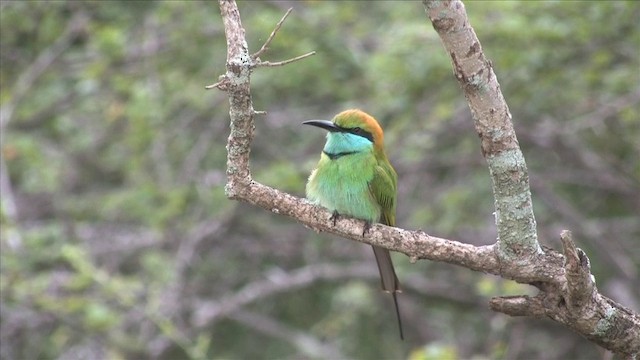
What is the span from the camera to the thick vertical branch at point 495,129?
194 cm

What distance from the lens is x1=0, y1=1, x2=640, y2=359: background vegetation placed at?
452cm

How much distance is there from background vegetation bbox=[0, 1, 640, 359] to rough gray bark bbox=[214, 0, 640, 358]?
1666 mm

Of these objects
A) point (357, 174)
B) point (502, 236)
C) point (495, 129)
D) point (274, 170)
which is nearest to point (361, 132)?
point (357, 174)

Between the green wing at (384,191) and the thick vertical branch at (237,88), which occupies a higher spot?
→ the thick vertical branch at (237,88)

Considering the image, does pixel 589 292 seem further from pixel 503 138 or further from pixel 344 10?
pixel 344 10

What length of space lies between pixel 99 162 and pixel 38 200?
0.42 metres

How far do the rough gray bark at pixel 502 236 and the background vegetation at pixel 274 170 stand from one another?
5.47ft

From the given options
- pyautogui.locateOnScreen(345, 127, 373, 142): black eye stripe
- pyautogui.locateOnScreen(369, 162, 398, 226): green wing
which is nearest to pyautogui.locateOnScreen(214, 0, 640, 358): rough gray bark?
pyautogui.locateOnScreen(369, 162, 398, 226): green wing

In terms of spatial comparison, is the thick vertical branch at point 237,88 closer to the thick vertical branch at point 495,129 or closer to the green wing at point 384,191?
the thick vertical branch at point 495,129

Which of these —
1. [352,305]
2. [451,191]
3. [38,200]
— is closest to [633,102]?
[451,191]

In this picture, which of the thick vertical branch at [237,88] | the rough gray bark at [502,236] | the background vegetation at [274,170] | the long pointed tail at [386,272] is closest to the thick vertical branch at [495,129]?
the rough gray bark at [502,236]

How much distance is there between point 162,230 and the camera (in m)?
5.00

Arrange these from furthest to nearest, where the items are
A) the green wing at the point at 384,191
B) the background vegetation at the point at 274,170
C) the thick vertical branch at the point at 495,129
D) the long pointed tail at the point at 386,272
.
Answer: the background vegetation at the point at 274,170 → the green wing at the point at 384,191 → the long pointed tail at the point at 386,272 → the thick vertical branch at the point at 495,129

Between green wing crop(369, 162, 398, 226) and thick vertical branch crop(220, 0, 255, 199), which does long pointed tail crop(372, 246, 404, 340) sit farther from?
thick vertical branch crop(220, 0, 255, 199)
